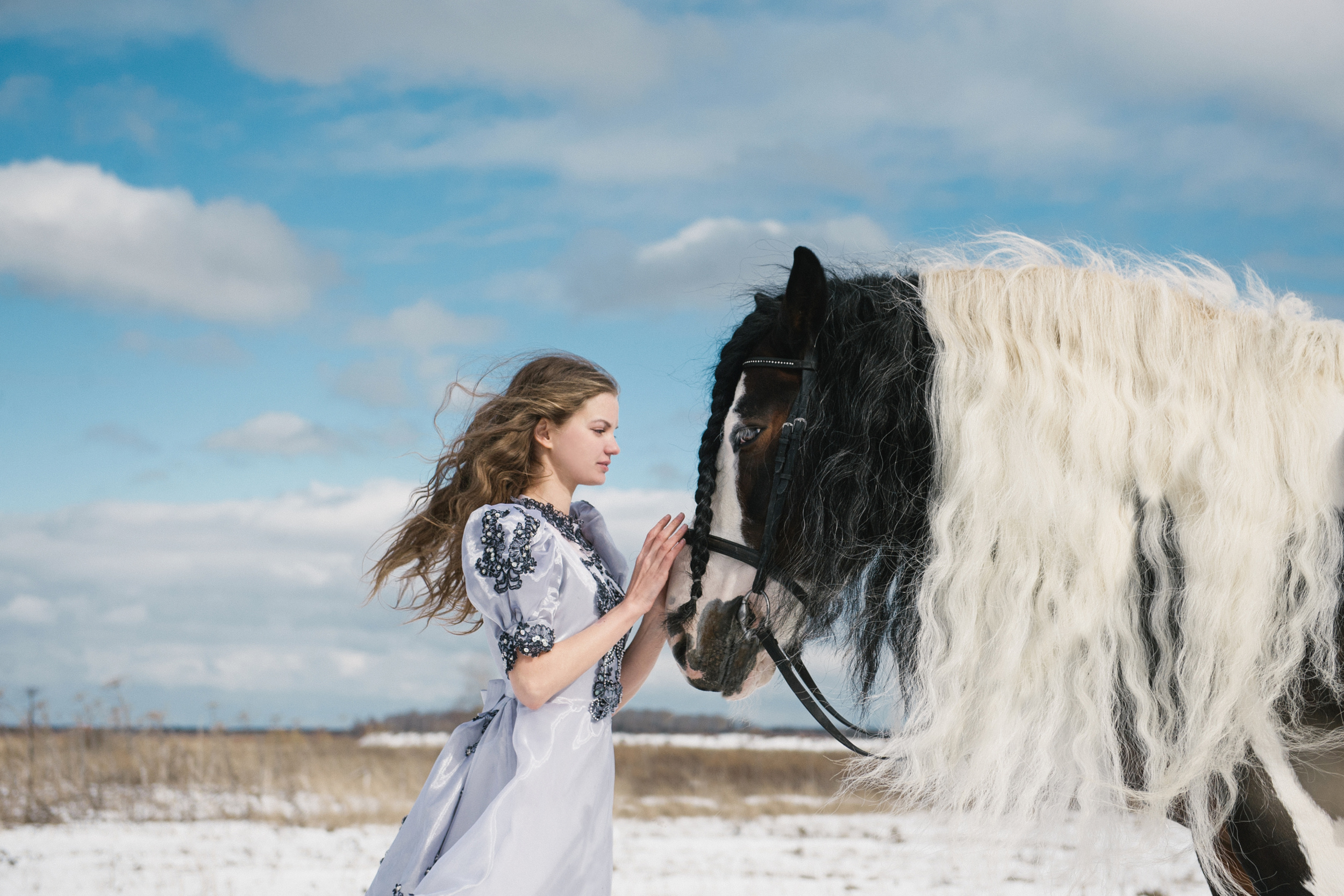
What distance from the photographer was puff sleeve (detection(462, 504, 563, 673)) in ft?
6.55

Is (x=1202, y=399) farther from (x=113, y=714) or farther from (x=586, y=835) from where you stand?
(x=113, y=714)

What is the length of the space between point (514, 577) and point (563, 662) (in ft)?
0.76

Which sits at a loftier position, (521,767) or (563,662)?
(563,662)

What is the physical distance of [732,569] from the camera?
6.56ft

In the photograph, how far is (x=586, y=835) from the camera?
6.74 feet

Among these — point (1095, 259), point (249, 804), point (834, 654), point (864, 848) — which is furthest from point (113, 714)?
point (1095, 259)

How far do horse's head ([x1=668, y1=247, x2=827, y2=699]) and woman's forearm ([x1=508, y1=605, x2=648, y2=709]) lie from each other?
15 centimetres

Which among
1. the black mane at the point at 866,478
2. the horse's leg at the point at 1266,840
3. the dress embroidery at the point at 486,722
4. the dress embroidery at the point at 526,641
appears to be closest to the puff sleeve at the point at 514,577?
the dress embroidery at the point at 526,641

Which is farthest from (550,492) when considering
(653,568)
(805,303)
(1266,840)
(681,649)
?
(1266,840)

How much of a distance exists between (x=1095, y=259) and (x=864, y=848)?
24.5 ft

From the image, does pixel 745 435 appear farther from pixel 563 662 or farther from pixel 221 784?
pixel 221 784

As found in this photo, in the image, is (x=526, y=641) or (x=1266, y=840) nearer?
(x=1266, y=840)

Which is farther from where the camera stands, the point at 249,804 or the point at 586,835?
the point at 249,804

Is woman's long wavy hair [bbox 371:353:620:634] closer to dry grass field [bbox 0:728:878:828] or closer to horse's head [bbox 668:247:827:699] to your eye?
horse's head [bbox 668:247:827:699]
